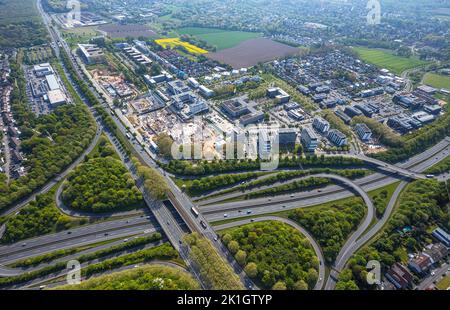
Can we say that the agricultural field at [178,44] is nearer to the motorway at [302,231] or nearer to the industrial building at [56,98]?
the industrial building at [56,98]

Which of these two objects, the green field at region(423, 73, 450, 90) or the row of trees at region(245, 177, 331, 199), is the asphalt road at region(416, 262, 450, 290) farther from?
the green field at region(423, 73, 450, 90)

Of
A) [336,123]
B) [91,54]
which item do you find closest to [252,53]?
[336,123]

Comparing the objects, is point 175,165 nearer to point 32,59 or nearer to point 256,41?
point 32,59

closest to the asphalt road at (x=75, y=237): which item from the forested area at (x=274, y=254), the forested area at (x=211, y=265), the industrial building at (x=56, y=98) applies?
the forested area at (x=211, y=265)

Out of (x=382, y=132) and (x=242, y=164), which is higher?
(x=382, y=132)

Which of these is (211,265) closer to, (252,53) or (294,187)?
(294,187)

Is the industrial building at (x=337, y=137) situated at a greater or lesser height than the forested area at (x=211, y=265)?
greater

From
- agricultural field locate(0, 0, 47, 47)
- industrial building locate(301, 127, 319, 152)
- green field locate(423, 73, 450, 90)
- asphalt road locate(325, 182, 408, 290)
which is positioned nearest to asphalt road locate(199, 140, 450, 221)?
asphalt road locate(325, 182, 408, 290)
